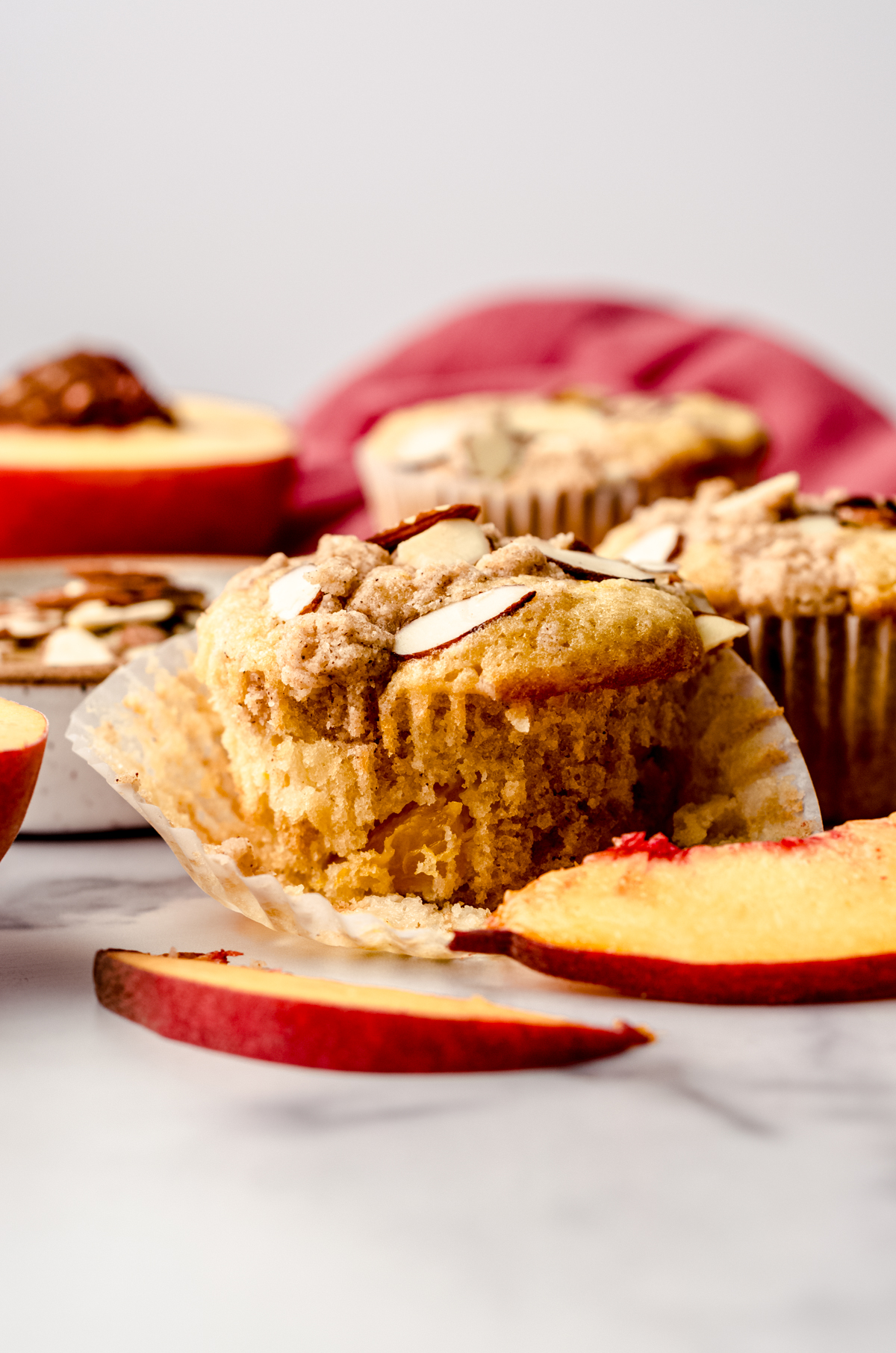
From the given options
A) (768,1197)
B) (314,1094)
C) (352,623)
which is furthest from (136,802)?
(768,1197)

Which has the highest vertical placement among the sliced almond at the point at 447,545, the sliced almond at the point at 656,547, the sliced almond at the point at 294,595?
the sliced almond at the point at 447,545

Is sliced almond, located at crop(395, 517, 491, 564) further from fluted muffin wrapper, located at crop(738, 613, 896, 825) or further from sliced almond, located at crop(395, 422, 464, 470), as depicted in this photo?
sliced almond, located at crop(395, 422, 464, 470)

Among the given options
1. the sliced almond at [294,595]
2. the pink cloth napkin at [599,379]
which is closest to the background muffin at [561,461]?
the pink cloth napkin at [599,379]

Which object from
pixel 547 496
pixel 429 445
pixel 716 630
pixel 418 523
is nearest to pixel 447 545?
pixel 418 523

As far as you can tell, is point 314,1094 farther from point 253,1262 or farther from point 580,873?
point 580,873

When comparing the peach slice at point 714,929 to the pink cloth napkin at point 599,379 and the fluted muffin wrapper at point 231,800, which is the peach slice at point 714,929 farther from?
the pink cloth napkin at point 599,379

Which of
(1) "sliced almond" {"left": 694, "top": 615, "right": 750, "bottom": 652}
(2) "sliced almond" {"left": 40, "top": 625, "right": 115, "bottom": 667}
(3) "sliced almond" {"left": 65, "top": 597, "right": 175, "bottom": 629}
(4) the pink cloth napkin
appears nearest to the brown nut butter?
(4) the pink cloth napkin

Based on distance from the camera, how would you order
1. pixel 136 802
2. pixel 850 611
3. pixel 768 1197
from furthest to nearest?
pixel 850 611, pixel 136 802, pixel 768 1197
